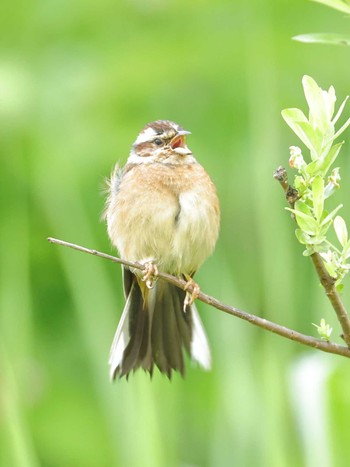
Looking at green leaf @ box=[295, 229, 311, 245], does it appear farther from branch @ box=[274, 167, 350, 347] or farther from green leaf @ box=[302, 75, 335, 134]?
green leaf @ box=[302, 75, 335, 134]

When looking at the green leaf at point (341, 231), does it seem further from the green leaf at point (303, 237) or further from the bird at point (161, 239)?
the bird at point (161, 239)

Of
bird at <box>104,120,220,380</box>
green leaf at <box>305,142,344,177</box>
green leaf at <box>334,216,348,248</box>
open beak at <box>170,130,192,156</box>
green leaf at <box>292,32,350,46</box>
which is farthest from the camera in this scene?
open beak at <box>170,130,192,156</box>

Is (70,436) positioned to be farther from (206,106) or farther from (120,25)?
(120,25)

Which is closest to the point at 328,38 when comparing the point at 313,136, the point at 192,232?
the point at 313,136

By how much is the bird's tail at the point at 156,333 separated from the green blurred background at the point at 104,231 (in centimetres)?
9

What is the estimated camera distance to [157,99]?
176 inches

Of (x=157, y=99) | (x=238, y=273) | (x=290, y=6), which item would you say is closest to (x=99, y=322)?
(x=238, y=273)

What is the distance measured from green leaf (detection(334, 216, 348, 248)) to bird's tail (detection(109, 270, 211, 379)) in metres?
1.41

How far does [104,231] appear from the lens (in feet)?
14.7

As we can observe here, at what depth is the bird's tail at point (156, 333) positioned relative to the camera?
2.88m

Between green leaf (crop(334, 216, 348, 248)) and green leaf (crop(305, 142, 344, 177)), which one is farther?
green leaf (crop(334, 216, 348, 248))

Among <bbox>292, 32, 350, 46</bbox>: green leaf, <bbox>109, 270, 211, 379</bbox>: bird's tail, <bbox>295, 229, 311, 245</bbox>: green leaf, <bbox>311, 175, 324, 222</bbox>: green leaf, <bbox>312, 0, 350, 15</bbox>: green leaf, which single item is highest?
<bbox>312, 0, 350, 15</bbox>: green leaf

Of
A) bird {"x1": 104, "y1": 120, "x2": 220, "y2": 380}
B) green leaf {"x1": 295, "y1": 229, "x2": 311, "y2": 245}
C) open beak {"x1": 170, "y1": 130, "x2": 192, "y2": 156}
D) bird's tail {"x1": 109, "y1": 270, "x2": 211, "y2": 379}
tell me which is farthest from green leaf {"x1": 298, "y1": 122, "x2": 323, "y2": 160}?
open beak {"x1": 170, "y1": 130, "x2": 192, "y2": 156}

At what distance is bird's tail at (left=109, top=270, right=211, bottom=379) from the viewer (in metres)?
2.88
